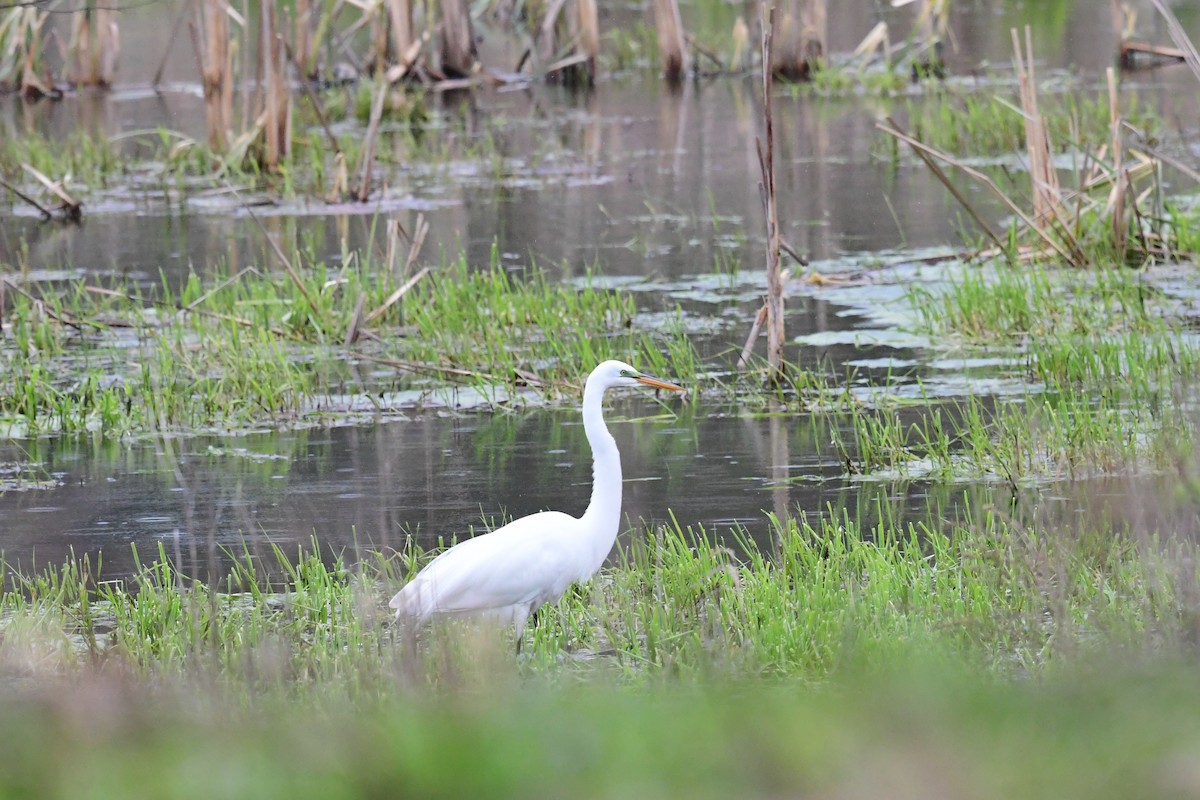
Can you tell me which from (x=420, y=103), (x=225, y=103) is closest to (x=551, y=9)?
(x=420, y=103)

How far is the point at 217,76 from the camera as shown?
1625cm

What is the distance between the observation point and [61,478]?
796 centimetres

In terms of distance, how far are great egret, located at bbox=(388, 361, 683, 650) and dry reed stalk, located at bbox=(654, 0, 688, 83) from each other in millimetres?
18865

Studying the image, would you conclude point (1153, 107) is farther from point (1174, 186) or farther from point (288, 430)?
point (288, 430)

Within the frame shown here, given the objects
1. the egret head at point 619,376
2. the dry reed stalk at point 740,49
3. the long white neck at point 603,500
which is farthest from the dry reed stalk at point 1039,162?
the dry reed stalk at point 740,49

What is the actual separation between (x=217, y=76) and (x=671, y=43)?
927 cm

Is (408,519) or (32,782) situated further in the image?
(408,519)

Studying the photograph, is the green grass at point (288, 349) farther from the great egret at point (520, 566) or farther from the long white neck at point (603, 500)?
the great egret at point (520, 566)

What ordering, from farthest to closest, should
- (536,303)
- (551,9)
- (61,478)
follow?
1. (551,9)
2. (536,303)
3. (61,478)

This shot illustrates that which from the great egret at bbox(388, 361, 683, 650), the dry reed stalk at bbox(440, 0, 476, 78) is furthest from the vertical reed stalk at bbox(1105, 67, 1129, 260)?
the dry reed stalk at bbox(440, 0, 476, 78)

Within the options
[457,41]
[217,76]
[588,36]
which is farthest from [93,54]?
[217,76]

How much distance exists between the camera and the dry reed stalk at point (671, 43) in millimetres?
23906

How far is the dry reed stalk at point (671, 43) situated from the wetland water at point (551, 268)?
1.51 feet

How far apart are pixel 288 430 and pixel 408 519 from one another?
Answer: 159cm
